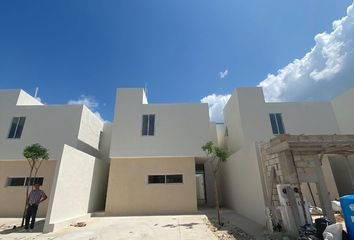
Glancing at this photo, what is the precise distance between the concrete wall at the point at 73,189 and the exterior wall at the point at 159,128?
1573mm

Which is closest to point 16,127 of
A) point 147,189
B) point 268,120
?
point 147,189

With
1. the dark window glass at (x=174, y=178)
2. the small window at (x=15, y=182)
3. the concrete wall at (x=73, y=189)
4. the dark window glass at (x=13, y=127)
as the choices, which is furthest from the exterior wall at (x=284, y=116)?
the dark window glass at (x=13, y=127)

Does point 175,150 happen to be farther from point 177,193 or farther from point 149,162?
point 177,193

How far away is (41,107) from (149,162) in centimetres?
709

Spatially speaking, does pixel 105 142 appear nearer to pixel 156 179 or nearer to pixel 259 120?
pixel 156 179

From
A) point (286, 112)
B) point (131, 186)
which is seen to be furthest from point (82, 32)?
point (286, 112)

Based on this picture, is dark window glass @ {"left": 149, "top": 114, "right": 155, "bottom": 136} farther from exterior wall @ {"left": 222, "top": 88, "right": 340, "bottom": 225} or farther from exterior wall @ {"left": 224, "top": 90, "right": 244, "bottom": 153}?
exterior wall @ {"left": 224, "top": 90, "right": 244, "bottom": 153}

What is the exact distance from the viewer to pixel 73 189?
822 centimetres

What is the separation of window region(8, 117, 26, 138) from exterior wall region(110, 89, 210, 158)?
516 cm

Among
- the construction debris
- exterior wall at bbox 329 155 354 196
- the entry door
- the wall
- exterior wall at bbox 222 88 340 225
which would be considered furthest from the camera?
the entry door

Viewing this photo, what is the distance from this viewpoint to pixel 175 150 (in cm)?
1074

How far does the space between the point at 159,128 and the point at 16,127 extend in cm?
813

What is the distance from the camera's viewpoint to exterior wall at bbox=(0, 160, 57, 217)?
9.59 metres

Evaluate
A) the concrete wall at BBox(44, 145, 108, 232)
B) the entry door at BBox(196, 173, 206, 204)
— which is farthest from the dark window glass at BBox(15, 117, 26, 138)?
the entry door at BBox(196, 173, 206, 204)
